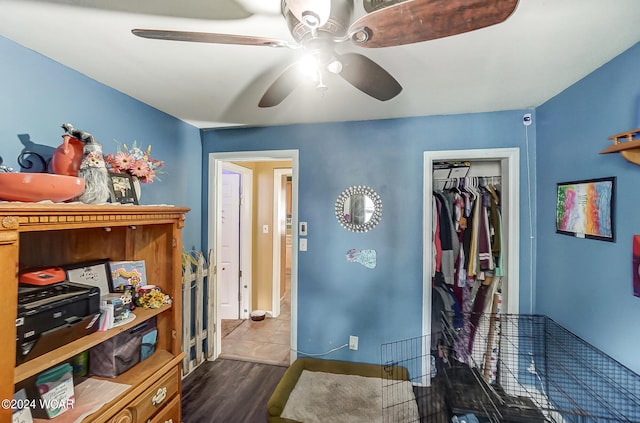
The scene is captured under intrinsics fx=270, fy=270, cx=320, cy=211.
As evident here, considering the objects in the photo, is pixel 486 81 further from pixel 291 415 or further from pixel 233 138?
pixel 291 415

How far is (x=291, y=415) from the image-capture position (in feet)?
6.39

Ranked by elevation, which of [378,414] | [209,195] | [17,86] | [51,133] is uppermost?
[17,86]

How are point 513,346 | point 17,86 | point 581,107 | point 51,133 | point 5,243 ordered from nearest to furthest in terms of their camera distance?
point 5,243 < point 17,86 < point 51,133 < point 581,107 < point 513,346

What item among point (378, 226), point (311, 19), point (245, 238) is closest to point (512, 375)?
point (378, 226)

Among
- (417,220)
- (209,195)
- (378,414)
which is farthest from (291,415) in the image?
(209,195)

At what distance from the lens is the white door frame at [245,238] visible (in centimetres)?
365

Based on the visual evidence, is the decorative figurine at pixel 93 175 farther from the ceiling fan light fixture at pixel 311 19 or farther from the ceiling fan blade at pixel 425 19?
the ceiling fan blade at pixel 425 19

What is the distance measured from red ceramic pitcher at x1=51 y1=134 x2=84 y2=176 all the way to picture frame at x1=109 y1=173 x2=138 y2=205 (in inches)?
7.9

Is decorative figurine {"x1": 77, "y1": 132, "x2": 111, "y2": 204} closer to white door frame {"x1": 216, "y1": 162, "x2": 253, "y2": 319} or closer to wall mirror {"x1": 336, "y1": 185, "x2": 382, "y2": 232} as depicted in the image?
wall mirror {"x1": 336, "y1": 185, "x2": 382, "y2": 232}

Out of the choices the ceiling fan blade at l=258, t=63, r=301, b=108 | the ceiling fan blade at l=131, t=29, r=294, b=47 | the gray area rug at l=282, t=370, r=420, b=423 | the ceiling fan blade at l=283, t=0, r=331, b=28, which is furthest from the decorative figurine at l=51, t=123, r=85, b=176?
the gray area rug at l=282, t=370, r=420, b=423

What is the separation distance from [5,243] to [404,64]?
1.89 m

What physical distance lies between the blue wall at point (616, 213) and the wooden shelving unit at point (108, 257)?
8.14 feet

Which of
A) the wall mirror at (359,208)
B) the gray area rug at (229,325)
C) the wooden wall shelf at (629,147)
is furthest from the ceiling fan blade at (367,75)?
the gray area rug at (229,325)

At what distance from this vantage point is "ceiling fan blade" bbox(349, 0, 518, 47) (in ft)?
2.35
